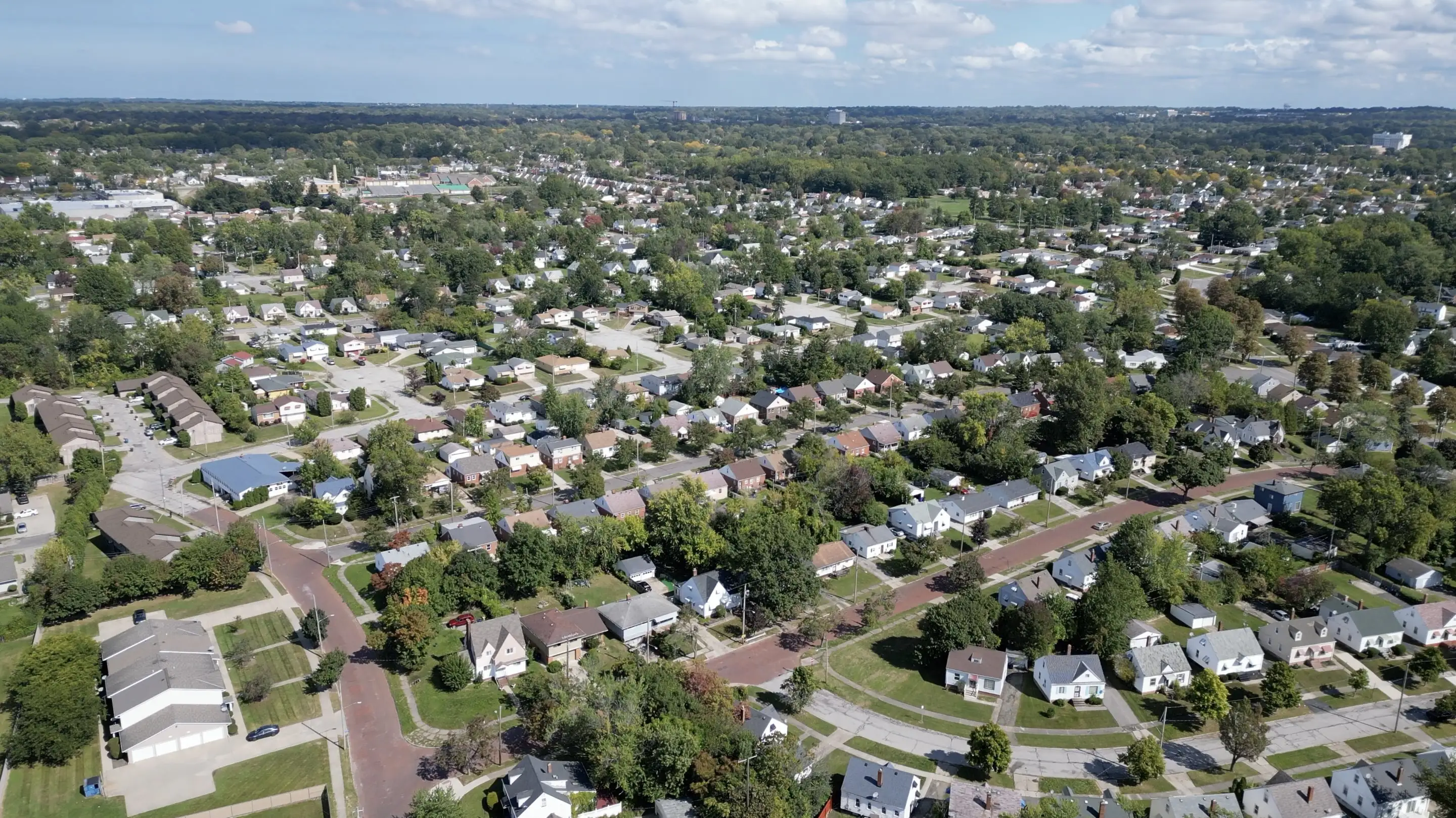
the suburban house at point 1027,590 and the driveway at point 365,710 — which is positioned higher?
the suburban house at point 1027,590

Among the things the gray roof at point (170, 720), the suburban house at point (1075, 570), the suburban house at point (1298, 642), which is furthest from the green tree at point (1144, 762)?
the gray roof at point (170, 720)

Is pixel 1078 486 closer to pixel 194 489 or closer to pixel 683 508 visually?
pixel 683 508

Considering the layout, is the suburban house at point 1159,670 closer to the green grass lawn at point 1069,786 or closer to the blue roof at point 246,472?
the green grass lawn at point 1069,786

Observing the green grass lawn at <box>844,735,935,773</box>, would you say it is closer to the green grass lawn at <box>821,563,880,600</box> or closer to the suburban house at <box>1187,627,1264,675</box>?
the green grass lawn at <box>821,563,880,600</box>

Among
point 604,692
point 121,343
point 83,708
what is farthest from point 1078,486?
point 121,343

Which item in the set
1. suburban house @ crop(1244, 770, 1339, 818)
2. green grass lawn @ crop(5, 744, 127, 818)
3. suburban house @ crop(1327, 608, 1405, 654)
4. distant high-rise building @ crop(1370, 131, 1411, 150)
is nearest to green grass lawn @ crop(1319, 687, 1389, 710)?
suburban house @ crop(1327, 608, 1405, 654)

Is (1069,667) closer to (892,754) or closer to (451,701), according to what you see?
(892,754)

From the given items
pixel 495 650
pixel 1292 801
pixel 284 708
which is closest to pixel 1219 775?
pixel 1292 801
